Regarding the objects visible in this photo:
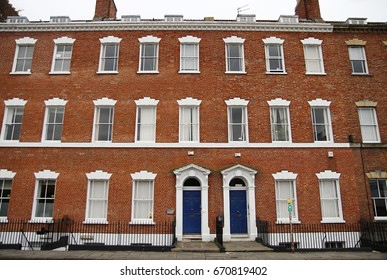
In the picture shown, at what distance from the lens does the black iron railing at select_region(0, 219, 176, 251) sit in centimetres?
1317

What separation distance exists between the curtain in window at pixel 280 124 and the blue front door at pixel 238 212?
374 centimetres

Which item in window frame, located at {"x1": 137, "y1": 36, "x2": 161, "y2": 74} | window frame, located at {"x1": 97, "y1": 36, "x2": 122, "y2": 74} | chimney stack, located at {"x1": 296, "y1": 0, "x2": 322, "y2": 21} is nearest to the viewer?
window frame, located at {"x1": 137, "y1": 36, "x2": 161, "y2": 74}

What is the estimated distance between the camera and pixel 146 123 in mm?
14875

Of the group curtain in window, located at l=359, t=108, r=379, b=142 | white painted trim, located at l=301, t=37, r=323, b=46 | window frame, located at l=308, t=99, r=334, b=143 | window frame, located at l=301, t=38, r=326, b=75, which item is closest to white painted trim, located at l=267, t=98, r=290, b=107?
window frame, located at l=308, t=99, r=334, b=143

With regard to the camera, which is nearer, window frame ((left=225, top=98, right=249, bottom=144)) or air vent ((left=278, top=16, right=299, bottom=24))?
window frame ((left=225, top=98, right=249, bottom=144))

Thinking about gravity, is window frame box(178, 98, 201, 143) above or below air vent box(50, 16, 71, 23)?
below

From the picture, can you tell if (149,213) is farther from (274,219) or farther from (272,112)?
(272,112)

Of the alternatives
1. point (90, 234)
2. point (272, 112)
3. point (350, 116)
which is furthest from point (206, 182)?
point (350, 116)

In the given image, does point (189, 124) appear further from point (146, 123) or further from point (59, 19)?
point (59, 19)

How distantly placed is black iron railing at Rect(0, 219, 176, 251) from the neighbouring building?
0.35 metres

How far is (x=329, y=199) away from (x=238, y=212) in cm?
499

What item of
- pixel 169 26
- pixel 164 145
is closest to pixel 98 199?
pixel 164 145

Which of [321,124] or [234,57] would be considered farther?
[234,57]

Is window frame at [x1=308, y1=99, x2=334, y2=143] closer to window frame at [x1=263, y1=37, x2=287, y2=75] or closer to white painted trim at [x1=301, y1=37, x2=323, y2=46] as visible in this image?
window frame at [x1=263, y1=37, x2=287, y2=75]
